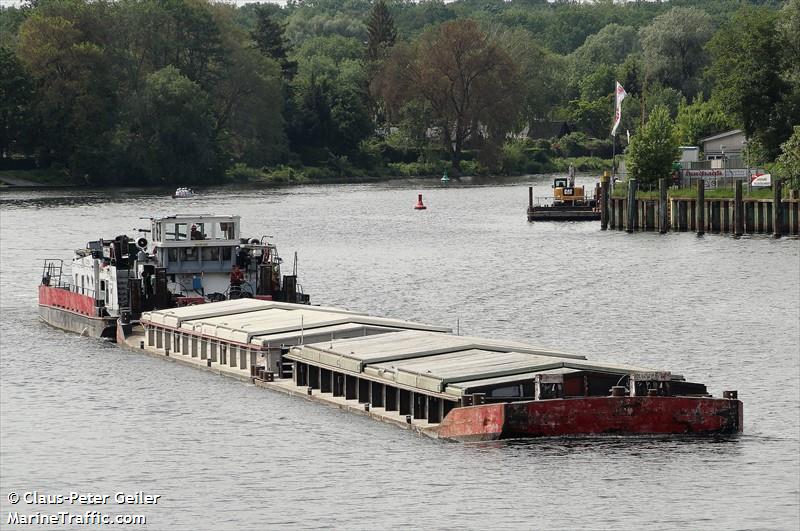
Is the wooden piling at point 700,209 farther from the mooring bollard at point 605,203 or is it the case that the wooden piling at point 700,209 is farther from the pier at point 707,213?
the mooring bollard at point 605,203

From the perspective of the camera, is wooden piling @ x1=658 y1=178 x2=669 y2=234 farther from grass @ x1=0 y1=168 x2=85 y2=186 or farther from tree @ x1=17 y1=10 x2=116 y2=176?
grass @ x1=0 y1=168 x2=85 y2=186

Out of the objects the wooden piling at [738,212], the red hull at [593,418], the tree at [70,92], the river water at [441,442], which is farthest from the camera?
the tree at [70,92]

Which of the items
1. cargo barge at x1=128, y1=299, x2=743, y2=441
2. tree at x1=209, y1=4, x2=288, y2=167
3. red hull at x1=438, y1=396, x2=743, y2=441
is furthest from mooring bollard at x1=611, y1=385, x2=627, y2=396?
tree at x1=209, y1=4, x2=288, y2=167

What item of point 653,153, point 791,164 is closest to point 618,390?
point 791,164

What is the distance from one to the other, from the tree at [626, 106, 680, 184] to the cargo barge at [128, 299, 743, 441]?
66530mm

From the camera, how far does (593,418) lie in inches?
1651

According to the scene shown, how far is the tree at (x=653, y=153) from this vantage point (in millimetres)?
120125

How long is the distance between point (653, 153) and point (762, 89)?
11.5 m

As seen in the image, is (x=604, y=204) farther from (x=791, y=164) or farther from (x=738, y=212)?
(x=791, y=164)

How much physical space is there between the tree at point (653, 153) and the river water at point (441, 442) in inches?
760

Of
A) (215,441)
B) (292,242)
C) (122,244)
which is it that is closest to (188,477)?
(215,441)

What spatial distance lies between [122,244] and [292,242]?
46.0 meters

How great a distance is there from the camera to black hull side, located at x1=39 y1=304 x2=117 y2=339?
2537 inches

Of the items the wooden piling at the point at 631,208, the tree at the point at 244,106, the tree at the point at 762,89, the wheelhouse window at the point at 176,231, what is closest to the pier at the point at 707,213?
the wooden piling at the point at 631,208
